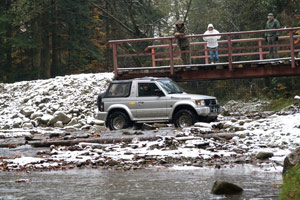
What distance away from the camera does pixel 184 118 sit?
19.1 metres

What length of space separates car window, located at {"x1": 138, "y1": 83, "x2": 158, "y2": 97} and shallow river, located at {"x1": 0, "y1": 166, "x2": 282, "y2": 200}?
7934 millimetres

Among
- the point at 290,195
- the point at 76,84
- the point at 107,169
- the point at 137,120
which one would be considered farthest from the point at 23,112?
the point at 290,195

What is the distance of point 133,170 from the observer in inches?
460

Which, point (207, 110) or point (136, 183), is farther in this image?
point (207, 110)

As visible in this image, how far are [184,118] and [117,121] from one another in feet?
8.43

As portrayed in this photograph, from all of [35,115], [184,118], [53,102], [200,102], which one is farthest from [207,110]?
[53,102]

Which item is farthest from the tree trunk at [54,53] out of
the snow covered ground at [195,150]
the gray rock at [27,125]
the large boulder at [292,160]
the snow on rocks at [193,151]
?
the large boulder at [292,160]

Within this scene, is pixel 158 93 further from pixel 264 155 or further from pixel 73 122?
pixel 73 122

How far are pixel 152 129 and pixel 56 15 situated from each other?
80.4 feet

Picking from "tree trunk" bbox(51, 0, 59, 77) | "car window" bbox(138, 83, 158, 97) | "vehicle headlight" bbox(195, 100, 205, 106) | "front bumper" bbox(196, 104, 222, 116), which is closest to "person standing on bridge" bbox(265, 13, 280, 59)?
"front bumper" bbox(196, 104, 222, 116)

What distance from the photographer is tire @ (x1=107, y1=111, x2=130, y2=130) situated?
2003 centimetres

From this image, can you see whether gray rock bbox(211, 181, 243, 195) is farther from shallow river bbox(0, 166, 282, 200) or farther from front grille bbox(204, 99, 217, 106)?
front grille bbox(204, 99, 217, 106)

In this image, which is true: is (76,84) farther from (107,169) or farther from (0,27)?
(107,169)

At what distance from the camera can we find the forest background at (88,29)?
35781 millimetres
